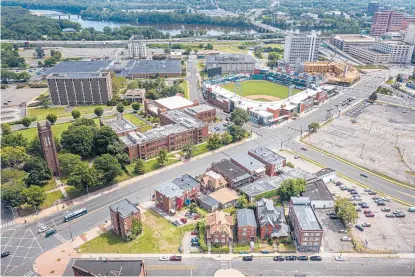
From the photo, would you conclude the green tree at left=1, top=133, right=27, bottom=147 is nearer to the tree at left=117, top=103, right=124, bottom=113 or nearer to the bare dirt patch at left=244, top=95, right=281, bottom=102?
the tree at left=117, top=103, right=124, bottom=113

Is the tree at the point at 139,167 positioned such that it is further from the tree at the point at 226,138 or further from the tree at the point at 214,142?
the tree at the point at 226,138

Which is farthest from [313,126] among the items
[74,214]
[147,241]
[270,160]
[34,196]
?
[34,196]

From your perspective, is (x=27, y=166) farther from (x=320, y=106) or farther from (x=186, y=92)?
(x=320, y=106)

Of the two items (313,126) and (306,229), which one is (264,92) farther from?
(306,229)

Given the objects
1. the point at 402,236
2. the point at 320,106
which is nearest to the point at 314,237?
the point at 402,236

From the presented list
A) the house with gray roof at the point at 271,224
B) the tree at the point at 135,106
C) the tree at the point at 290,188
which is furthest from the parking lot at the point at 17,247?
the tree at the point at 135,106

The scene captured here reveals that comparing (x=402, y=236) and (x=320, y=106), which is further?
(x=320, y=106)
